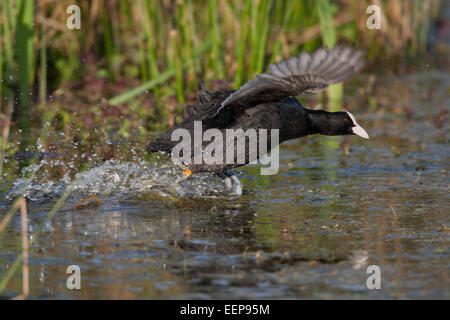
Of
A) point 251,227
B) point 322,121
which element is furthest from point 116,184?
point 322,121

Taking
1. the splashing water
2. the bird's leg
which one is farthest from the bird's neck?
the splashing water

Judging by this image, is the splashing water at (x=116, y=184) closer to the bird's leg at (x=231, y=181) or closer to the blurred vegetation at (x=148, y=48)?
the bird's leg at (x=231, y=181)

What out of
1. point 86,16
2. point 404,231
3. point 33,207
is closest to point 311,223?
point 404,231

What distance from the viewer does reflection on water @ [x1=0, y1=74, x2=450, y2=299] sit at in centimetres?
378

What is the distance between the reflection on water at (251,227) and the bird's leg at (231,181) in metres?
0.07

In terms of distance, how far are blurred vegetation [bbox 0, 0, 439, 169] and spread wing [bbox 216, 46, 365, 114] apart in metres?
2.62

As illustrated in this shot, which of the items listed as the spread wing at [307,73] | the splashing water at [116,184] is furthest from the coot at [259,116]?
the splashing water at [116,184]

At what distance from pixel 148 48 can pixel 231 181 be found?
9.24ft

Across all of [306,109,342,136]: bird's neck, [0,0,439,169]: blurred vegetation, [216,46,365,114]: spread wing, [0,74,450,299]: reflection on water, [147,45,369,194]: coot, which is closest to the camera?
[0,74,450,299]: reflection on water

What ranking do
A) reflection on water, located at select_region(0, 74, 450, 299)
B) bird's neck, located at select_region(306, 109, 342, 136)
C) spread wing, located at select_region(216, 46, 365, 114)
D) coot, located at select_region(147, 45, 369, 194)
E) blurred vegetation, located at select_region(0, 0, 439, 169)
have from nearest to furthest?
reflection on water, located at select_region(0, 74, 450, 299), spread wing, located at select_region(216, 46, 365, 114), coot, located at select_region(147, 45, 369, 194), bird's neck, located at select_region(306, 109, 342, 136), blurred vegetation, located at select_region(0, 0, 439, 169)

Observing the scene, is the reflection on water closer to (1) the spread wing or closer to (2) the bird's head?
(2) the bird's head

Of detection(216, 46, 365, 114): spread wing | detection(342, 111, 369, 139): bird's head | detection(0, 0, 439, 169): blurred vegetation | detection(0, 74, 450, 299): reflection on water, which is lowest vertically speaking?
detection(0, 74, 450, 299): reflection on water
